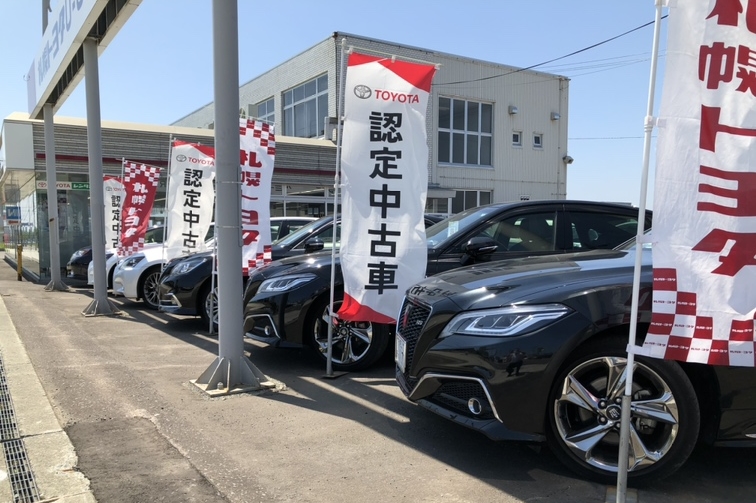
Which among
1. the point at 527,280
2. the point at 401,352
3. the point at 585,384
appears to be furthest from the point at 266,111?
the point at 585,384

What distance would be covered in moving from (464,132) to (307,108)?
262 inches

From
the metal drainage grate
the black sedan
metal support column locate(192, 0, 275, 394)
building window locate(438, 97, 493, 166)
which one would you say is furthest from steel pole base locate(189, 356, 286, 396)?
building window locate(438, 97, 493, 166)

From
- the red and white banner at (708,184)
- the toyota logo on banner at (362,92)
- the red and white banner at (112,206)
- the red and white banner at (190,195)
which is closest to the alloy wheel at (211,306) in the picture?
the red and white banner at (190,195)

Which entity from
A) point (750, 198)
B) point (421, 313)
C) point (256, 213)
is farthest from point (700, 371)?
point (256, 213)

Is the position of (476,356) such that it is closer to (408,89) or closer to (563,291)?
(563,291)

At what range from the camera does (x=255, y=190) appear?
6816 millimetres

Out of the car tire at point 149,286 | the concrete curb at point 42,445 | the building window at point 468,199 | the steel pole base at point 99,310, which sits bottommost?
the steel pole base at point 99,310

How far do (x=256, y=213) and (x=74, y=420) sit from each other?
324cm

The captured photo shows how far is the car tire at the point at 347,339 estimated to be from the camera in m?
Result: 5.43

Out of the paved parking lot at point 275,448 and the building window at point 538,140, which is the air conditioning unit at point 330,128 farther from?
the paved parking lot at point 275,448

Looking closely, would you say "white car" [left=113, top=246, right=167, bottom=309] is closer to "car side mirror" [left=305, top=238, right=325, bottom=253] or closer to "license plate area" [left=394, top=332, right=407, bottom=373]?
"car side mirror" [left=305, top=238, right=325, bottom=253]

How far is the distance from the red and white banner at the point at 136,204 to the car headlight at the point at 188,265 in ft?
8.98

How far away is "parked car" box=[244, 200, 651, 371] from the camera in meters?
5.45

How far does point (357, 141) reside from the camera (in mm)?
5098
